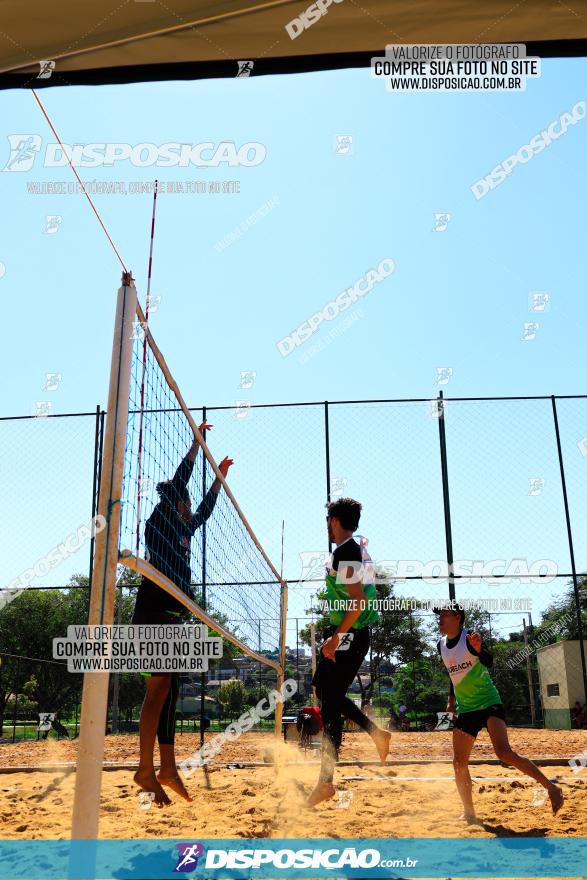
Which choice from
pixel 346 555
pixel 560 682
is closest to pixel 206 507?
pixel 346 555

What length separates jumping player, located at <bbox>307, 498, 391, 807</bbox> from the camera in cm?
370

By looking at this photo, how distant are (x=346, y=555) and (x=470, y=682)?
1.37 m

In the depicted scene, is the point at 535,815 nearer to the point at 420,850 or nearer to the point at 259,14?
the point at 420,850

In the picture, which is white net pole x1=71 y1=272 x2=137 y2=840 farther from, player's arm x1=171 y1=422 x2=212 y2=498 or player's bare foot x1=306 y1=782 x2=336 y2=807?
player's bare foot x1=306 y1=782 x2=336 y2=807

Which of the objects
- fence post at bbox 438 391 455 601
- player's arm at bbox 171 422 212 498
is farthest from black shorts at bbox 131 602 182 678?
fence post at bbox 438 391 455 601

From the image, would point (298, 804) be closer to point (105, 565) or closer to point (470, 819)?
point (470, 819)

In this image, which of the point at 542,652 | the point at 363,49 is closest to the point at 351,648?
the point at 363,49

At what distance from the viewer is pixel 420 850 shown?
3.22 m

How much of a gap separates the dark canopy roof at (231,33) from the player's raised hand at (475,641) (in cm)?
332

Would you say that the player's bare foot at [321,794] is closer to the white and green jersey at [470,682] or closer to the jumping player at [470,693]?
the jumping player at [470,693]

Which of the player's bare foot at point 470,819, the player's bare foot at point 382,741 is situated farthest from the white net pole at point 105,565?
the player's bare foot at point 470,819

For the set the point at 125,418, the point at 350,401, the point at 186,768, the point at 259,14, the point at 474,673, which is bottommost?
the point at 186,768

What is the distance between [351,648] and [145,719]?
121 centimetres

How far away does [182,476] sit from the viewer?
4242mm
